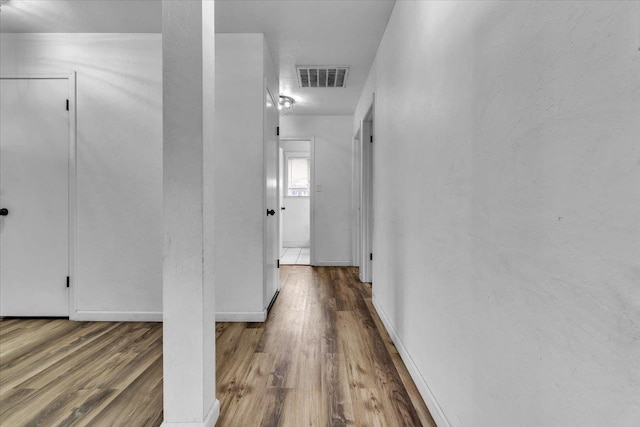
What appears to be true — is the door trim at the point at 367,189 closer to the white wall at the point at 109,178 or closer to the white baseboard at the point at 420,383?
the white baseboard at the point at 420,383

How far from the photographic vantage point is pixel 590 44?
644 mm

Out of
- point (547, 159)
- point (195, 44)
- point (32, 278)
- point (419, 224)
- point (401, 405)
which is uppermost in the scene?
point (195, 44)

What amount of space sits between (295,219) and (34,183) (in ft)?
16.8

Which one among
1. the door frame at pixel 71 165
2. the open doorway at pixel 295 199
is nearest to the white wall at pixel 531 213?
the door frame at pixel 71 165

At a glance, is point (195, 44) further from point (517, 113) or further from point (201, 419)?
point (201, 419)

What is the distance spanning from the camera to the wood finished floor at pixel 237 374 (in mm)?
1508

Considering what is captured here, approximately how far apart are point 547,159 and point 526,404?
586mm

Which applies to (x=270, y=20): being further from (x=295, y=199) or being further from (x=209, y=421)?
(x=295, y=199)

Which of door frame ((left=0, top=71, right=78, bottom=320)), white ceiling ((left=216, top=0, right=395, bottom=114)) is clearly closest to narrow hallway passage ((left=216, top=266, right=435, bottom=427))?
door frame ((left=0, top=71, right=78, bottom=320))

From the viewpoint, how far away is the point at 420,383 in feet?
5.48

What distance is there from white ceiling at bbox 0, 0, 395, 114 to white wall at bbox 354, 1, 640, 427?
1009 mm

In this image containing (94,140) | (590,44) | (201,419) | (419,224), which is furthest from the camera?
(94,140)

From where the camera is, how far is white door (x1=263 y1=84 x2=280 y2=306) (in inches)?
114

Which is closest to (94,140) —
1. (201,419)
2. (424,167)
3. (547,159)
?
(201,419)
